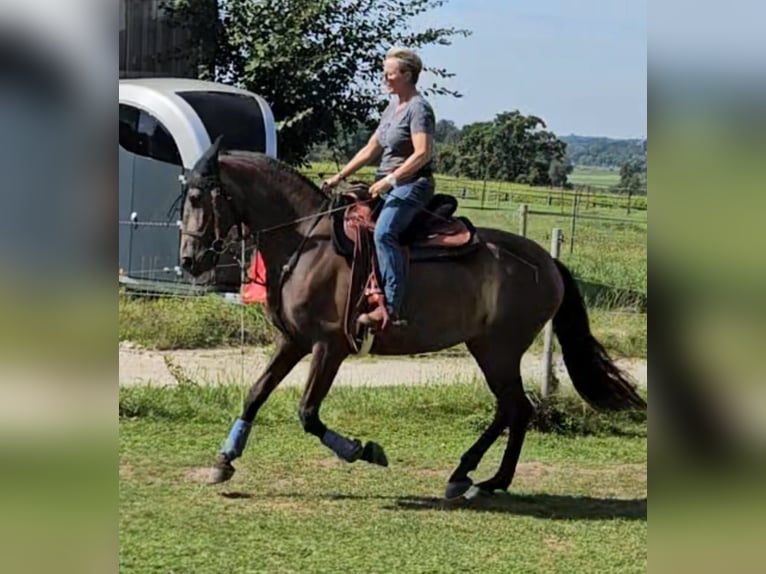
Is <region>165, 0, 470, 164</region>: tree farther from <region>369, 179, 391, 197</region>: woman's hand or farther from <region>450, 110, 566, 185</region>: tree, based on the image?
<region>369, 179, 391, 197</region>: woman's hand

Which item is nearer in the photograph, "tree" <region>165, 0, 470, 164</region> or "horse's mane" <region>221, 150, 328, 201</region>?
"horse's mane" <region>221, 150, 328, 201</region>

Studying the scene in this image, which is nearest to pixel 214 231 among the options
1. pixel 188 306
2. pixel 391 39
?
pixel 188 306

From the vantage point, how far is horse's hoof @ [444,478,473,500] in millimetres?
4863

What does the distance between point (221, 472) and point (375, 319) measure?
3.34ft

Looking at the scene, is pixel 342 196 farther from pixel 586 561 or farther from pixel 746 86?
pixel 746 86

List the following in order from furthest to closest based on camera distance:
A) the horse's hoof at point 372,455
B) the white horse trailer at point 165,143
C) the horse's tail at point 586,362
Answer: the white horse trailer at point 165,143
the horse's tail at point 586,362
the horse's hoof at point 372,455

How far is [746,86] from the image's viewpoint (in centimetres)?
152

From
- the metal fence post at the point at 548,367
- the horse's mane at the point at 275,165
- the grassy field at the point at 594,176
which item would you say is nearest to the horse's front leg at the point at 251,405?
the horse's mane at the point at 275,165

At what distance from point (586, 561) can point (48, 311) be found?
3.08m

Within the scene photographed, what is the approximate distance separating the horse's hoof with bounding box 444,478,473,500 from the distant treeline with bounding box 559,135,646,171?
2.42 m

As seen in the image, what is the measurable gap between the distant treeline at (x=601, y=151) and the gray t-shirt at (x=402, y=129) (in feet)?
6.77

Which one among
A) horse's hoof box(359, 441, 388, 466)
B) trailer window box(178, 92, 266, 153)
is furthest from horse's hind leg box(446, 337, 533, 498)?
trailer window box(178, 92, 266, 153)

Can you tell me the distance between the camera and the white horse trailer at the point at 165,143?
784 centimetres

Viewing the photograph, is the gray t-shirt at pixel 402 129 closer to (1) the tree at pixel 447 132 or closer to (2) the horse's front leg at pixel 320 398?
(2) the horse's front leg at pixel 320 398
